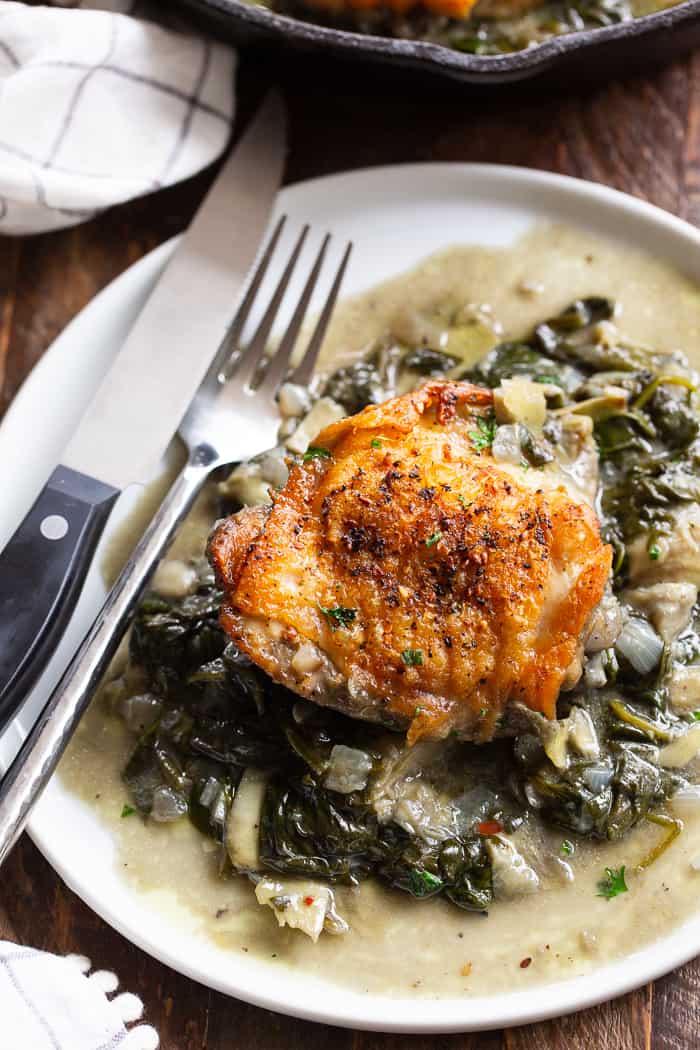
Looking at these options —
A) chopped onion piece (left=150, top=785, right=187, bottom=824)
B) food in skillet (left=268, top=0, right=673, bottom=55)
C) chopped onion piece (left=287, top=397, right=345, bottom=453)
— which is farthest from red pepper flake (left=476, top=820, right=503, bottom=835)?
food in skillet (left=268, top=0, right=673, bottom=55)

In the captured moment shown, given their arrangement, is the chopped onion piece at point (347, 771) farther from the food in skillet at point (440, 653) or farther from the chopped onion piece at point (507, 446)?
the chopped onion piece at point (507, 446)

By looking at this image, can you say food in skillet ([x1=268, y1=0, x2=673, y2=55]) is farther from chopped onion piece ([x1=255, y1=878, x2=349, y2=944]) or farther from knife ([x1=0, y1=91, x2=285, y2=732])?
chopped onion piece ([x1=255, y1=878, x2=349, y2=944])

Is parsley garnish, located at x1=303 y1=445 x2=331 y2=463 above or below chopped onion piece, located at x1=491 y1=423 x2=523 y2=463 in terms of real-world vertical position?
below

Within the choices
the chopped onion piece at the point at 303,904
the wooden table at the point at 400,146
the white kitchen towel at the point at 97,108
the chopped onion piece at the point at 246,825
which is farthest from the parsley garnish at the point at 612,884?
the white kitchen towel at the point at 97,108

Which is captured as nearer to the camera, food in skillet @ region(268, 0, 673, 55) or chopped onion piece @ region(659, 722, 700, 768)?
chopped onion piece @ region(659, 722, 700, 768)

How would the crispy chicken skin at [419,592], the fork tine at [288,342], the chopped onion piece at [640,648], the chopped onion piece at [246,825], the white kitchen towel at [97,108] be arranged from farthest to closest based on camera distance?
the white kitchen towel at [97,108], the fork tine at [288,342], the chopped onion piece at [640,648], the chopped onion piece at [246,825], the crispy chicken skin at [419,592]

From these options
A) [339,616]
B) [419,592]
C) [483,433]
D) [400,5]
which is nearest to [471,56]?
[400,5]
